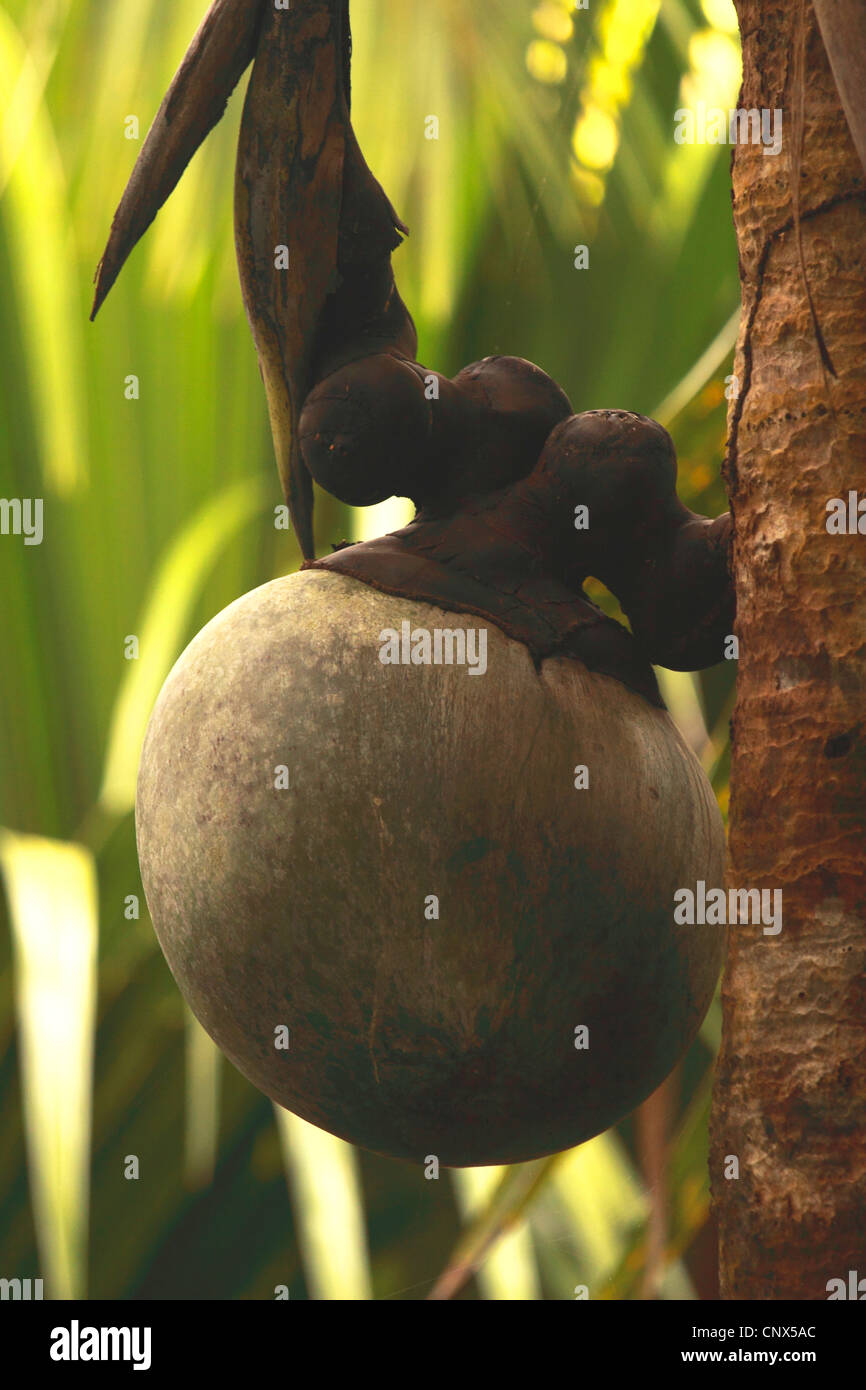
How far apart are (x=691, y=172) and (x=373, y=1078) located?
2.85m

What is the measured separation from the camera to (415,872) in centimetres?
113

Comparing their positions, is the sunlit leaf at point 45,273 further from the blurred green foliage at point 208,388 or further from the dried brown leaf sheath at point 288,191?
the dried brown leaf sheath at point 288,191

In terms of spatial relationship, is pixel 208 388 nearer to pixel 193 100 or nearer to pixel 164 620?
pixel 164 620

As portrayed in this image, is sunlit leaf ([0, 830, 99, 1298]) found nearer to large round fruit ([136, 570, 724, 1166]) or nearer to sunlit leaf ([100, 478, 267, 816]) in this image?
sunlit leaf ([100, 478, 267, 816])

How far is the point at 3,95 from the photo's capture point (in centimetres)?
347

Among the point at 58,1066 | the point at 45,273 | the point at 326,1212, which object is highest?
the point at 45,273

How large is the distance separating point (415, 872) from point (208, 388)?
2.57 meters

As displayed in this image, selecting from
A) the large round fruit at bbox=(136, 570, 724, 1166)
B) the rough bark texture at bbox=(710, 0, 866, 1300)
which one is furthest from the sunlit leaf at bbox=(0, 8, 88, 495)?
the rough bark texture at bbox=(710, 0, 866, 1300)

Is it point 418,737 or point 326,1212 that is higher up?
point 418,737

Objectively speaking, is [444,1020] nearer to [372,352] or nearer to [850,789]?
[850,789]

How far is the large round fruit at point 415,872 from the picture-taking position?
1.14 m

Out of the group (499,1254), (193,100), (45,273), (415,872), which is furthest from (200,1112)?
(193,100)

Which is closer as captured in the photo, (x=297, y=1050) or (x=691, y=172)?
(x=297, y=1050)

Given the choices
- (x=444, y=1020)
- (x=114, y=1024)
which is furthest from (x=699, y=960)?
(x=114, y=1024)
